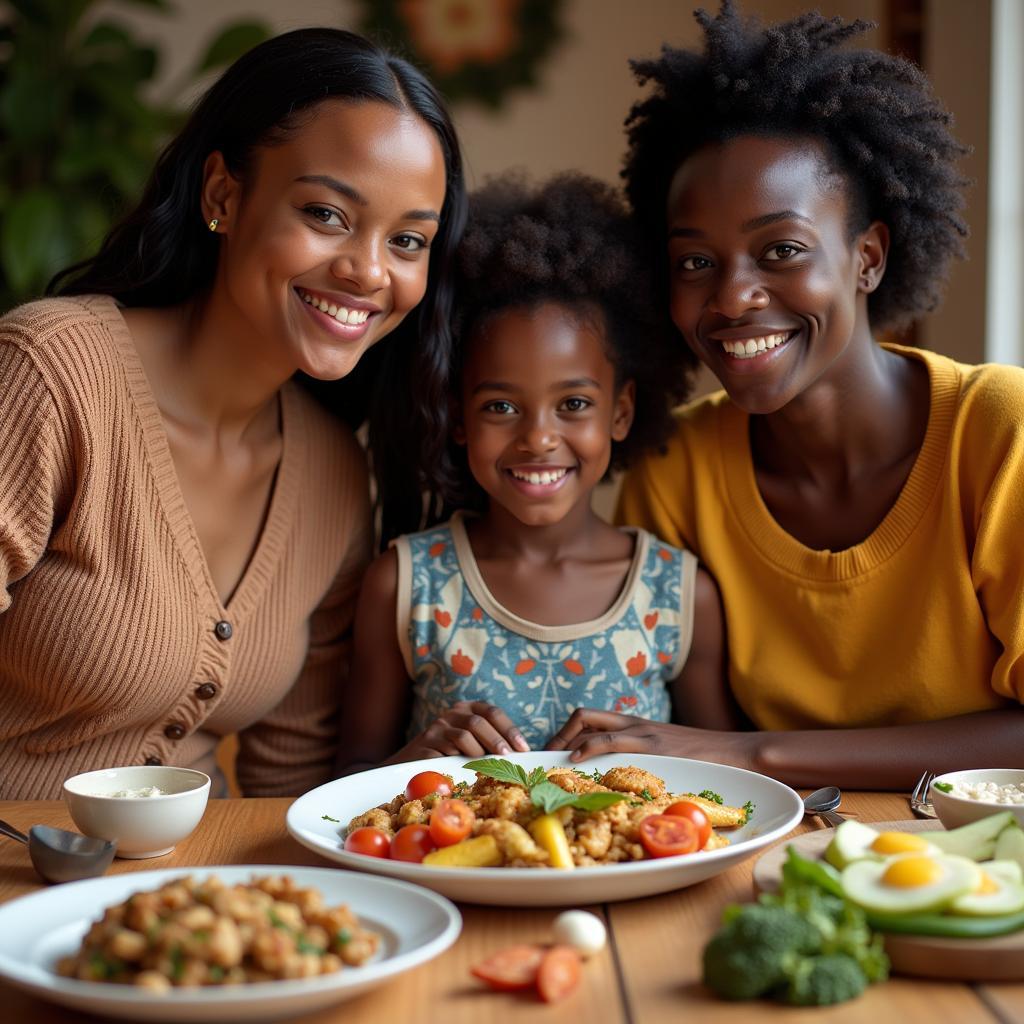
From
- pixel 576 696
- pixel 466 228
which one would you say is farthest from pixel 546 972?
pixel 466 228

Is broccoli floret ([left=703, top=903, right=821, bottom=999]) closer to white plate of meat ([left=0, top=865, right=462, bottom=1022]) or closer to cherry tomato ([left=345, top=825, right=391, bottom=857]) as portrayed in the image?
white plate of meat ([left=0, top=865, right=462, bottom=1022])

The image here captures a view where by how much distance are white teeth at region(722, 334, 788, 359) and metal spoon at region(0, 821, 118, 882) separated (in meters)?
1.13

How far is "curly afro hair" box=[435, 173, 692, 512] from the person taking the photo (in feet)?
6.57

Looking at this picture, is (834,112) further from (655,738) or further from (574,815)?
(574,815)

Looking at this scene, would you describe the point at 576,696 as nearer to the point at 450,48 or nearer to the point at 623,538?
the point at 623,538

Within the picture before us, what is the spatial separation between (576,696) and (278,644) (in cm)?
48

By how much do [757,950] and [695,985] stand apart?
9cm

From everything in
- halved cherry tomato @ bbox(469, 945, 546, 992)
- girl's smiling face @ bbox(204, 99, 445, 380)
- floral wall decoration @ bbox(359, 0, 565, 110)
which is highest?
floral wall decoration @ bbox(359, 0, 565, 110)

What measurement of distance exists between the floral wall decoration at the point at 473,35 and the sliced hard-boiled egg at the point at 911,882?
3970 millimetres

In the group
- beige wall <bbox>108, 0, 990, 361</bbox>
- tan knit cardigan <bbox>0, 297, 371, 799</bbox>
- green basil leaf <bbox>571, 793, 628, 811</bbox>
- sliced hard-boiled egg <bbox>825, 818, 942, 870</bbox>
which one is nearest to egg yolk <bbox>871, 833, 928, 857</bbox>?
sliced hard-boiled egg <bbox>825, 818, 942, 870</bbox>

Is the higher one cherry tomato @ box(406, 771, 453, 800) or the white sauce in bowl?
the white sauce in bowl

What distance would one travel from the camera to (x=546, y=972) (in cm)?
98

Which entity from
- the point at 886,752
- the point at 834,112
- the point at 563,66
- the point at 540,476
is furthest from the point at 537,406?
the point at 563,66

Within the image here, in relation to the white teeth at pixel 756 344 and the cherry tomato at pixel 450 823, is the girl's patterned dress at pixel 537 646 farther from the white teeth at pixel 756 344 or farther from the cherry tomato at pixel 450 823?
the cherry tomato at pixel 450 823
